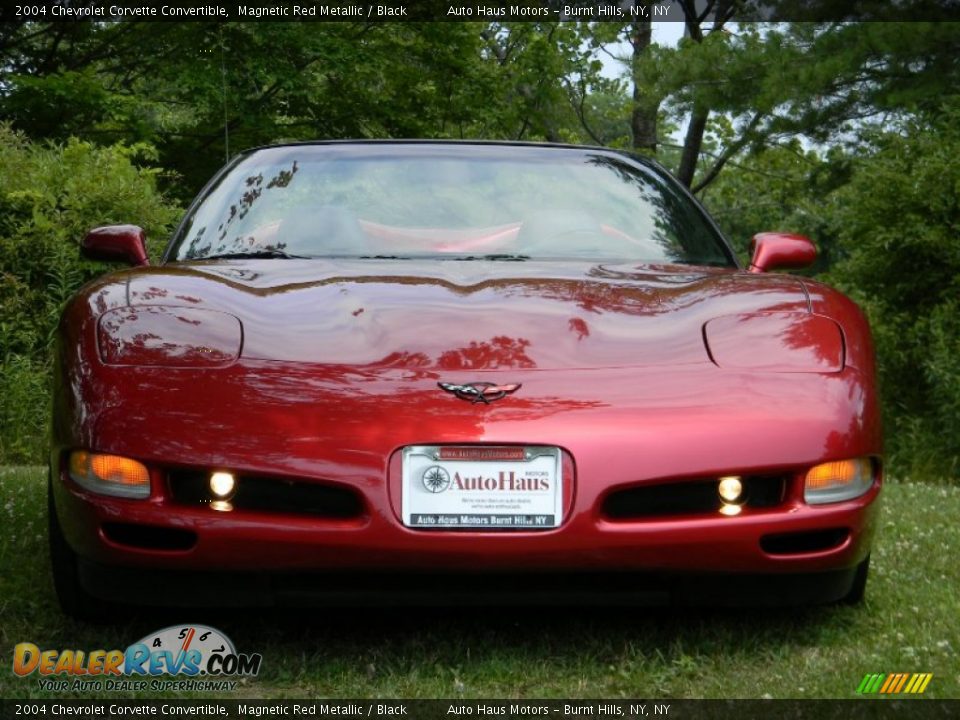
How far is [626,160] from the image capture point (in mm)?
4449

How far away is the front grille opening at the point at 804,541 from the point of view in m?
2.79

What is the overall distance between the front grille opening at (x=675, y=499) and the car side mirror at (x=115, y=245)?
6.40ft

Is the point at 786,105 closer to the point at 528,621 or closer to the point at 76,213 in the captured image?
the point at 76,213

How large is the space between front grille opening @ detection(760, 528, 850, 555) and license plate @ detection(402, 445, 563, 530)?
1.66 feet

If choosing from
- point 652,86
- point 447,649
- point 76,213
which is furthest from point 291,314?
point 652,86

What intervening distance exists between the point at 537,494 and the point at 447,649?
1.83ft

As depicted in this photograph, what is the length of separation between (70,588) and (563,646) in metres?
1.20

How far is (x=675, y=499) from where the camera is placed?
2.72m

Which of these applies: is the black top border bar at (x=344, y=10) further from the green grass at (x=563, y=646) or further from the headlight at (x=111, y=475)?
the headlight at (x=111, y=475)

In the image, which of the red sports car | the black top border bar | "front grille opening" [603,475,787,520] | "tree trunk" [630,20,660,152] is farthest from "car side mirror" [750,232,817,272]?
"tree trunk" [630,20,660,152]

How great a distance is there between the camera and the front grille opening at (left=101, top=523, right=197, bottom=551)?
2.73 metres

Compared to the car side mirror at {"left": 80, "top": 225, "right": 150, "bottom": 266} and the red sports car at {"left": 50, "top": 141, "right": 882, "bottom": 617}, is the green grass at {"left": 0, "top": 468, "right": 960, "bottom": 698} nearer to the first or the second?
the red sports car at {"left": 50, "top": 141, "right": 882, "bottom": 617}

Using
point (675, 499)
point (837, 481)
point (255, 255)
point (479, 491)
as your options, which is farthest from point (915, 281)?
point (479, 491)

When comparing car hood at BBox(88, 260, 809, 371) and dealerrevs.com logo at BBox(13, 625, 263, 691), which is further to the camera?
car hood at BBox(88, 260, 809, 371)
